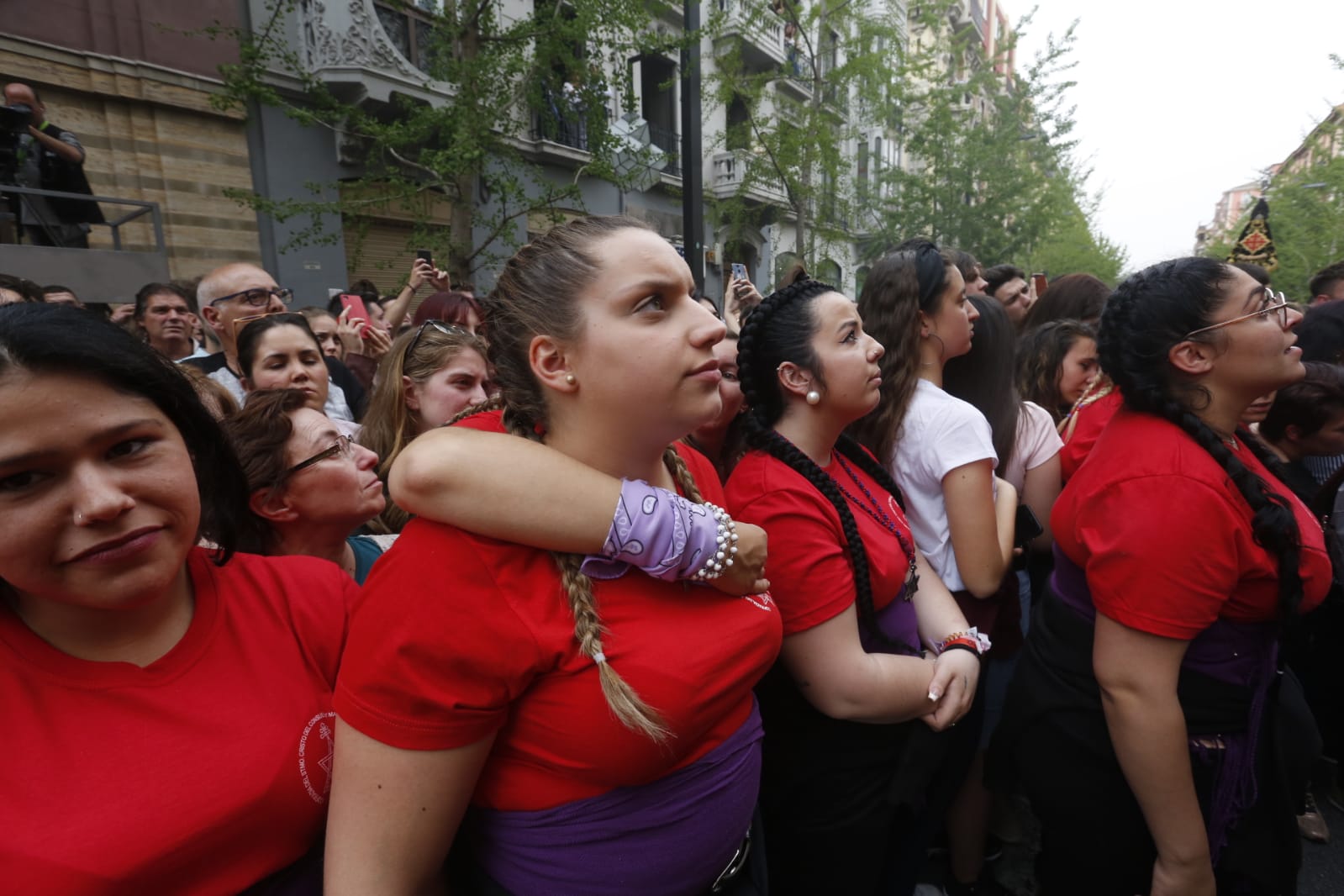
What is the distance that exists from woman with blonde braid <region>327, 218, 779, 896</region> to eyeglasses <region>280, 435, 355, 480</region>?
0.78 m

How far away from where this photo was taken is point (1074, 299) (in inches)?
165

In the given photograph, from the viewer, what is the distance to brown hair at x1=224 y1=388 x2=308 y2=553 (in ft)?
5.98

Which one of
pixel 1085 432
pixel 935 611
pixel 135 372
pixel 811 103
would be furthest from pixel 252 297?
pixel 811 103

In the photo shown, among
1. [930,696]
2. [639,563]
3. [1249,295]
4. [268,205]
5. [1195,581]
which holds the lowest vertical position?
[930,696]

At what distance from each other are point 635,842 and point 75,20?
11018mm

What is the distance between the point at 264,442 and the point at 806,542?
1.45 metres

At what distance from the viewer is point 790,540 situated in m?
1.62

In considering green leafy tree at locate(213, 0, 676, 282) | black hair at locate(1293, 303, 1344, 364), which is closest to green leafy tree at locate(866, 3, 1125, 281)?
green leafy tree at locate(213, 0, 676, 282)

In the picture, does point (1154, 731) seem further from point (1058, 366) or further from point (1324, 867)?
point (1058, 366)

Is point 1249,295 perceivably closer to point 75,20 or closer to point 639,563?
point 639,563

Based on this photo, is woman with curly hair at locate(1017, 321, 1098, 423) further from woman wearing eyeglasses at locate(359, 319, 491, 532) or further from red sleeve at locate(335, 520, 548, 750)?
red sleeve at locate(335, 520, 548, 750)

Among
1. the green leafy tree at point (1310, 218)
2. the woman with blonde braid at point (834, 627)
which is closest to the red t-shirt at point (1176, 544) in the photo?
the woman with blonde braid at point (834, 627)

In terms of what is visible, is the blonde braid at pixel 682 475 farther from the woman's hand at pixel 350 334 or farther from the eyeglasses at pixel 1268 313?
the woman's hand at pixel 350 334

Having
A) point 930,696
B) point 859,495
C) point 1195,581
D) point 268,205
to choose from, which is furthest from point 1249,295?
point 268,205
